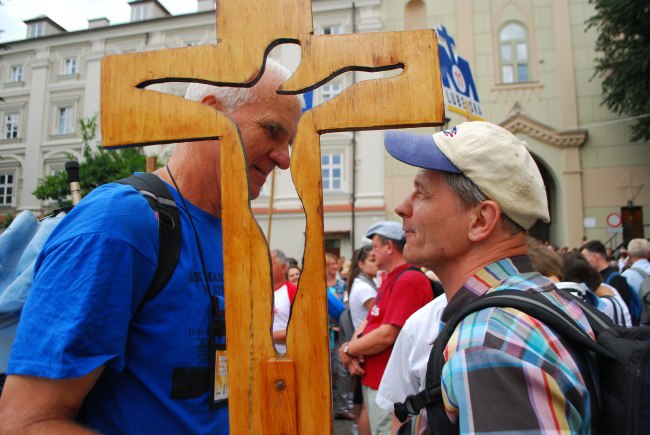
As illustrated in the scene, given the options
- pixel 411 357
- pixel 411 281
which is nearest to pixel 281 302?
Result: pixel 411 281

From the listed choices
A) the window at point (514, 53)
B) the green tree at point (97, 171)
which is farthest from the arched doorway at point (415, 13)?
the green tree at point (97, 171)

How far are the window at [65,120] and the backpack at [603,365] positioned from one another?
27876 mm

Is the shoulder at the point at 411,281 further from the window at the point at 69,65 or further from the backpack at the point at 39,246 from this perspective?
the window at the point at 69,65

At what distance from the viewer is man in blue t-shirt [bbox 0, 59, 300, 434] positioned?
1012 mm

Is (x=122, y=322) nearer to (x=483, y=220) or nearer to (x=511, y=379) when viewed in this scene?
(x=511, y=379)

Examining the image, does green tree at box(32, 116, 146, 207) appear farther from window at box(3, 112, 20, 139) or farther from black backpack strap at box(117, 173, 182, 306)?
black backpack strap at box(117, 173, 182, 306)

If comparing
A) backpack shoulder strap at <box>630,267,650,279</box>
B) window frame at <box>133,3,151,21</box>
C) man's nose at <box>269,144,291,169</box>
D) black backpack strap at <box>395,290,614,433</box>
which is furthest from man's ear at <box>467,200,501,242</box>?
window frame at <box>133,3,151,21</box>

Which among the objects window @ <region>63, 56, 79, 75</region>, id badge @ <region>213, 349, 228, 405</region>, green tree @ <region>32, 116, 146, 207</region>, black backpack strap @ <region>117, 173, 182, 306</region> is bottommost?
id badge @ <region>213, 349, 228, 405</region>

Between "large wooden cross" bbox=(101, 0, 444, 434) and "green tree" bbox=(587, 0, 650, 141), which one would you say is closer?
"large wooden cross" bbox=(101, 0, 444, 434)

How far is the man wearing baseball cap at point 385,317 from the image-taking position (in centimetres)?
335

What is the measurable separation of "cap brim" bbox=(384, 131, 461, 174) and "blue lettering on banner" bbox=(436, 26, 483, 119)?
13.6 feet

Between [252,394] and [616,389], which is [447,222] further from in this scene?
[252,394]

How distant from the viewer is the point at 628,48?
18.8 metres

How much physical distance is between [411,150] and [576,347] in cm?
69
